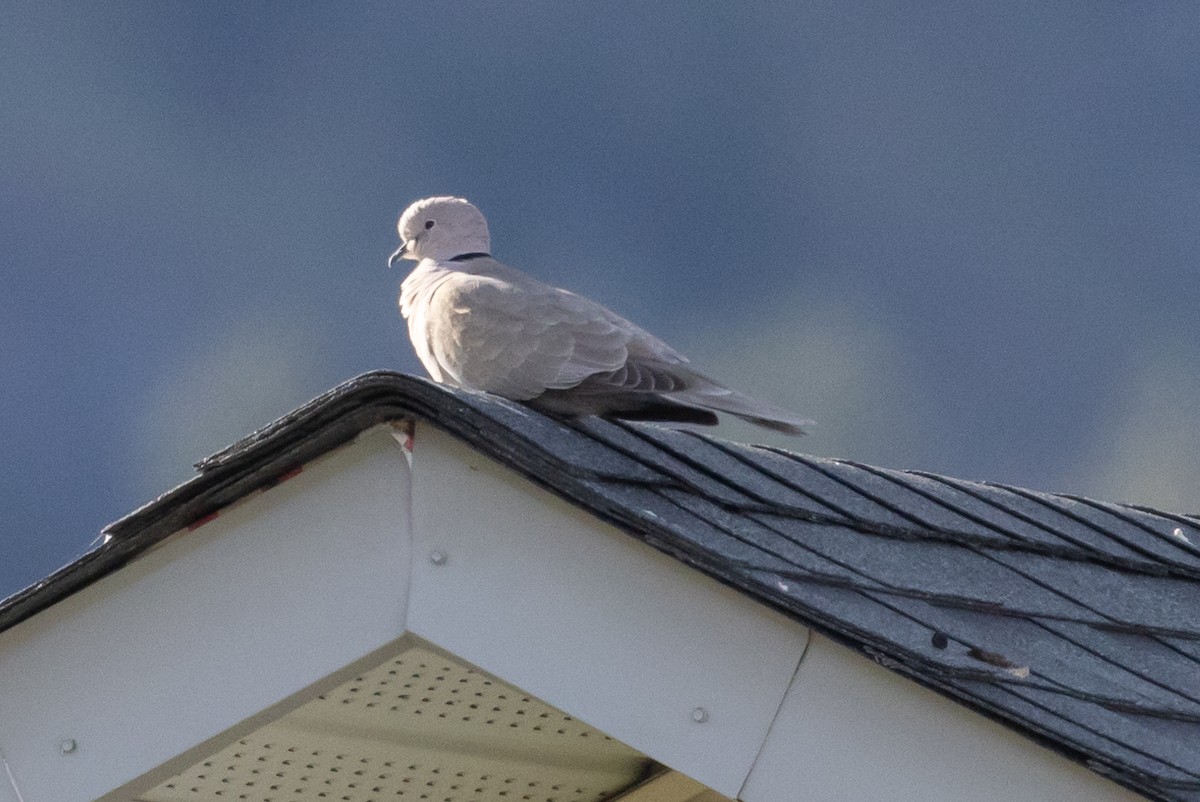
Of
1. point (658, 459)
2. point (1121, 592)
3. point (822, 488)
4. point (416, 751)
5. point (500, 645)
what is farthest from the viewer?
point (1121, 592)

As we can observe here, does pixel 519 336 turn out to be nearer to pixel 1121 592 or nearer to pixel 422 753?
pixel 422 753

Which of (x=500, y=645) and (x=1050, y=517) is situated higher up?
(x=1050, y=517)

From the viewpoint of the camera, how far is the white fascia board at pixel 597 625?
1.58 meters

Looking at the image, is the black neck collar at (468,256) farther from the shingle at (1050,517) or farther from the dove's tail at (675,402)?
the shingle at (1050,517)

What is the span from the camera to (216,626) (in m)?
1.61

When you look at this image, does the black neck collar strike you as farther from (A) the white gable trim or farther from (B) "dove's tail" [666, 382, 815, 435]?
(A) the white gable trim

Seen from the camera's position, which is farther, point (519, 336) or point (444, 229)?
point (444, 229)

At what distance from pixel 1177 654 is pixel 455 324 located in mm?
1463

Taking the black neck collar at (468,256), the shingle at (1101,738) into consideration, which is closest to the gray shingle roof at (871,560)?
the shingle at (1101,738)

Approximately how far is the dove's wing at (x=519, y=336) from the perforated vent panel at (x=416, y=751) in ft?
1.77

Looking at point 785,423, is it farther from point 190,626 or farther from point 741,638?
point 190,626

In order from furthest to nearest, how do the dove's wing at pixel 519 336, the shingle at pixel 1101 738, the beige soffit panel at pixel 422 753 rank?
the dove's wing at pixel 519 336 → the beige soffit panel at pixel 422 753 → the shingle at pixel 1101 738

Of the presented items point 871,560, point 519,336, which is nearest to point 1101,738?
point 871,560

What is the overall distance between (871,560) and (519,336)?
3.21 ft
